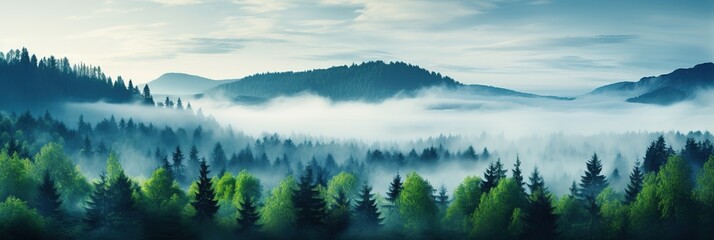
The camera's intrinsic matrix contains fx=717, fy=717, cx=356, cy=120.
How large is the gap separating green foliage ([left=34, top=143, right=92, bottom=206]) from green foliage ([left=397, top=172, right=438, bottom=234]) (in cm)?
4535

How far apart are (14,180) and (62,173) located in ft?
27.0

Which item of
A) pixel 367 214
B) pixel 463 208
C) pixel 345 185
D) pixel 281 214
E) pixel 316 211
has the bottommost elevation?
pixel 367 214

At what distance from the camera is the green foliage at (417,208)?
3644 inches

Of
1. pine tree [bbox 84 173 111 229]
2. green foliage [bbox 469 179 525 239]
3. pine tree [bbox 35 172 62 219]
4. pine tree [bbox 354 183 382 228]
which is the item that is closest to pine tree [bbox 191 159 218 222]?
pine tree [bbox 84 173 111 229]

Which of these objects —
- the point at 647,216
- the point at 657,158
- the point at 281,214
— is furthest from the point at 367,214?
the point at 657,158

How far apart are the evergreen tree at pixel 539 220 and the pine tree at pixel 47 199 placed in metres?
57.3

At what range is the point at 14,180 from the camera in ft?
304

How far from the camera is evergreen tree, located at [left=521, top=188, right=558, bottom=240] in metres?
86.8

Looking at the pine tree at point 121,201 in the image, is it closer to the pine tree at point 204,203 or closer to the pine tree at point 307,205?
the pine tree at point 204,203

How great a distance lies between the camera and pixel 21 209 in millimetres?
79000

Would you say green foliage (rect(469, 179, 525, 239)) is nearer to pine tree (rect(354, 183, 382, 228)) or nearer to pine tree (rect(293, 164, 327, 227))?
pine tree (rect(354, 183, 382, 228))

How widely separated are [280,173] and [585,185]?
278 ft

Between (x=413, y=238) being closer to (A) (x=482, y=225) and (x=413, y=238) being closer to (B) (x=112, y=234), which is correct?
(A) (x=482, y=225)

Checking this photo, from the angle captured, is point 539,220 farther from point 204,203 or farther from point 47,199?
point 47,199
